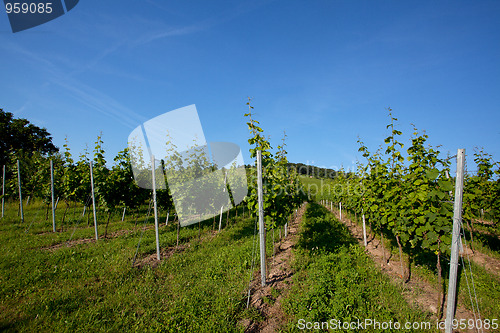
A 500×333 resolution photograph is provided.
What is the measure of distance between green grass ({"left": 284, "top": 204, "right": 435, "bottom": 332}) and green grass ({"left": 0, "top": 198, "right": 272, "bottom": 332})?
1.06 meters

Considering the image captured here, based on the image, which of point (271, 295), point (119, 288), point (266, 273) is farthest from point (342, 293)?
point (119, 288)

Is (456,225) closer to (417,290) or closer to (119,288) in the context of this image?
(417,290)

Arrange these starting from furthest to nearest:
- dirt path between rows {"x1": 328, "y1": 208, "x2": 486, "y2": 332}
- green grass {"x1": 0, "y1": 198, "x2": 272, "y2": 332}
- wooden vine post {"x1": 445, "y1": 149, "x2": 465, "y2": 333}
A: 1. dirt path between rows {"x1": 328, "y1": 208, "x2": 486, "y2": 332}
2. green grass {"x1": 0, "y1": 198, "x2": 272, "y2": 332}
3. wooden vine post {"x1": 445, "y1": 149, "x2": 465, "y2": 333}

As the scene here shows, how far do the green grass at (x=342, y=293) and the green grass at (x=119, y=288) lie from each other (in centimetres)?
106

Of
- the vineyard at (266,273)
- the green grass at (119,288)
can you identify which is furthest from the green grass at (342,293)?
the green grass at (119,288)

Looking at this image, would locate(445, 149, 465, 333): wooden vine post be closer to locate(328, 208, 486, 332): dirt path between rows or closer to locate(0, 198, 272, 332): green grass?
locate(328, 208, 486, 332): dirt path between rows

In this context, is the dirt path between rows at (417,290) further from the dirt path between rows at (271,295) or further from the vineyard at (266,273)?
the dirt path between rows at (271,295)

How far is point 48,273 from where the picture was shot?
5859 millimetres

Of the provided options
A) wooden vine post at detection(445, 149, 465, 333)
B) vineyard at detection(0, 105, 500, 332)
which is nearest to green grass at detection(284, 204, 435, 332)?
vineyard at detection(0, 105, 500, 332)

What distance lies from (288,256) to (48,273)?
22.1ft

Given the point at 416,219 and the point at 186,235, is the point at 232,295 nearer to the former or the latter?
the point at 416,219

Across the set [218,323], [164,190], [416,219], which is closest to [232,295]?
[218,323]

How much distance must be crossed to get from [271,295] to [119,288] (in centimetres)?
351

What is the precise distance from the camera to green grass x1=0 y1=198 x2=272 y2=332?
402 cm
